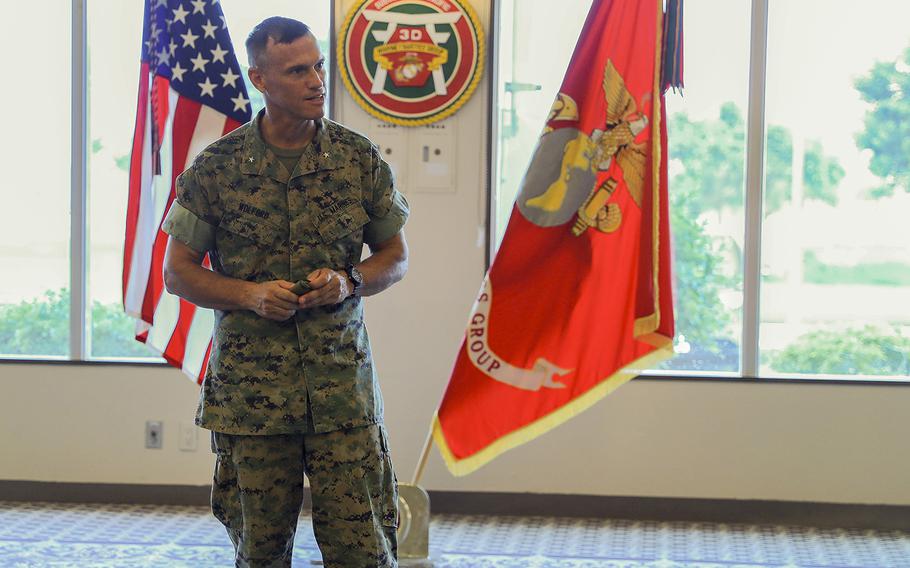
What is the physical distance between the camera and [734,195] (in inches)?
157

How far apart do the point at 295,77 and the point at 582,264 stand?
1433mm

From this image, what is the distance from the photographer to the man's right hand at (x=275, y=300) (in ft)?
6.52

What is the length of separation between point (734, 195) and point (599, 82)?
995mm

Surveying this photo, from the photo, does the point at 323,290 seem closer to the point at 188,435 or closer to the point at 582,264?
the point at 582,264

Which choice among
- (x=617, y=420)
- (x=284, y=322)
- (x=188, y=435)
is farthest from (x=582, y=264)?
(x=188, y=435)

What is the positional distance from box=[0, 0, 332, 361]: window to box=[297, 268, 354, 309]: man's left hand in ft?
7.40

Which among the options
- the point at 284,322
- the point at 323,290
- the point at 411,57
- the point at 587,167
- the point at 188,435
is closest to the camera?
the point at 323,290

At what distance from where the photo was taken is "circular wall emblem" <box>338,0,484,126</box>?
3898mm

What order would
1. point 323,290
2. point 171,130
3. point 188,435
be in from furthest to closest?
1. point 188,435
2. point 171,130
3. point 323,290

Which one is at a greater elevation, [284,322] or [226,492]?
[284,322]

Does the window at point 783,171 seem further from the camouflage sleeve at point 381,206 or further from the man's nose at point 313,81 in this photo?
the man's nose at point 313,81

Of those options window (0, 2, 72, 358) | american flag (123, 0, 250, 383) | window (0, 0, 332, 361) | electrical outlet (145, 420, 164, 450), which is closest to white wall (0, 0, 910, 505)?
electrical outlet (145, 420, 164, 450)

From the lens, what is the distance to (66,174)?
419 cm

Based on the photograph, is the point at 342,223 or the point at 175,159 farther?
the point at 175,159
